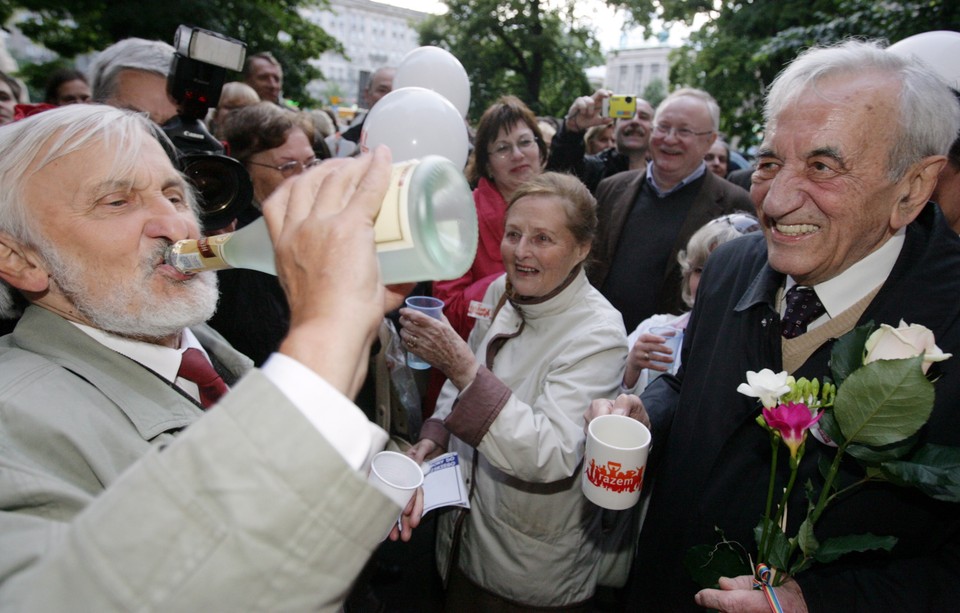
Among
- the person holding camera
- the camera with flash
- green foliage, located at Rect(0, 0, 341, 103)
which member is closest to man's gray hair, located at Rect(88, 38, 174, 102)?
the camera with flash

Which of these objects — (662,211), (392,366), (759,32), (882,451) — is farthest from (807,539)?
(759,32)

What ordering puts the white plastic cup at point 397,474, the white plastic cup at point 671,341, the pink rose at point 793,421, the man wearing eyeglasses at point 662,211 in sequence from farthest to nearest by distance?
the man wearing eyeglasses at point 662,211
the white plastic cup at point 671,341
the white plastic cup at point 397,474
the pink rose at point 793,421

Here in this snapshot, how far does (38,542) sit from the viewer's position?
756 millimetres

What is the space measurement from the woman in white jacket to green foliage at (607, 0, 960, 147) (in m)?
3.52

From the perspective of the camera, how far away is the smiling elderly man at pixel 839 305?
1.33 metres

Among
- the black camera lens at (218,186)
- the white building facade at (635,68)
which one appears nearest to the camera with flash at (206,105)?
the black camera lens at (218,186)

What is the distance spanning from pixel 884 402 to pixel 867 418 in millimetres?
→ 45

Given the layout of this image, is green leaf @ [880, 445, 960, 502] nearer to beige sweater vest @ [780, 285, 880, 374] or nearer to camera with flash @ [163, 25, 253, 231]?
beige sweater vest @ [780, 285, 880, 374]

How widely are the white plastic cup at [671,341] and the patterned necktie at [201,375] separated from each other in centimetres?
173

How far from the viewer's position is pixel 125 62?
2820mm

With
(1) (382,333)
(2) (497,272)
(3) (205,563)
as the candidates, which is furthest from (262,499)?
(2) (497,272)

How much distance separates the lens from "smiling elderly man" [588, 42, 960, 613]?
133 cm

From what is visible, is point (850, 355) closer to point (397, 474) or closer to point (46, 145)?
point (397, 474)

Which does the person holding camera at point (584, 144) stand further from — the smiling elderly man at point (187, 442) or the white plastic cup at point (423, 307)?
the smiling elderly man at point (187, 442)
